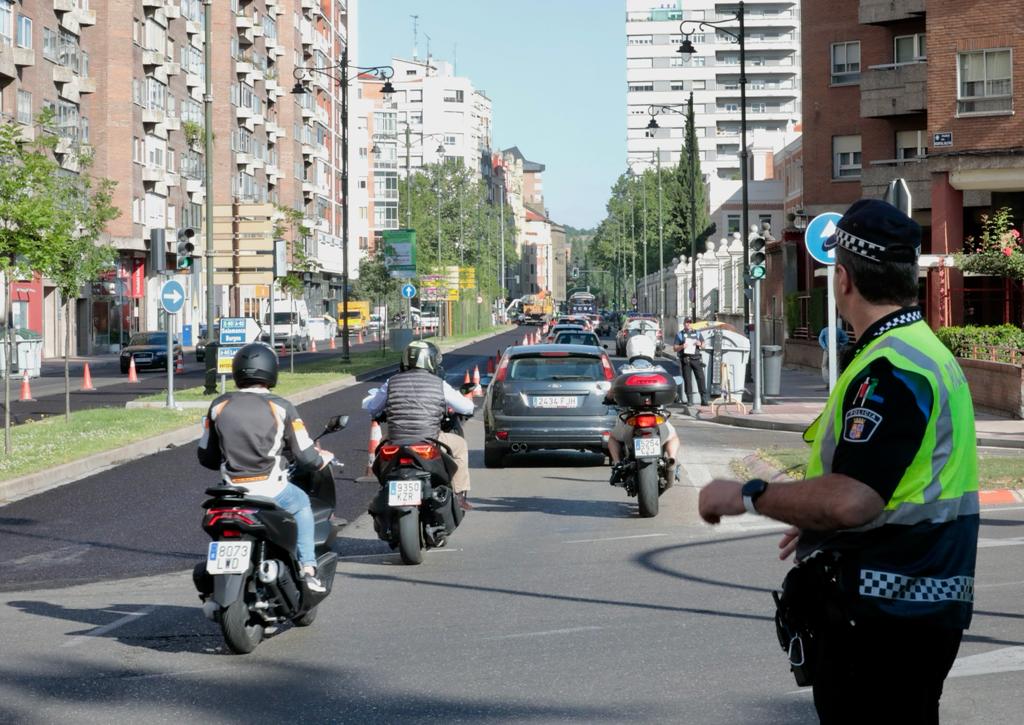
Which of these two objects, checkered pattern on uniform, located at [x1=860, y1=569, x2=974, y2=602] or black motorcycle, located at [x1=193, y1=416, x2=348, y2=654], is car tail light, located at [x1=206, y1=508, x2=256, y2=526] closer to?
black motorcycle, located at [x1=193, y1=416, x2=348, y2=654]

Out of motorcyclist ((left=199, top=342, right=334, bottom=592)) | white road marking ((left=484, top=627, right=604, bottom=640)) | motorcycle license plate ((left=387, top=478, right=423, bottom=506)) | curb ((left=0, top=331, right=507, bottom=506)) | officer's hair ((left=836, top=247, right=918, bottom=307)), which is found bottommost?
curb ((left=0, top=331, right=507, bottom=506))

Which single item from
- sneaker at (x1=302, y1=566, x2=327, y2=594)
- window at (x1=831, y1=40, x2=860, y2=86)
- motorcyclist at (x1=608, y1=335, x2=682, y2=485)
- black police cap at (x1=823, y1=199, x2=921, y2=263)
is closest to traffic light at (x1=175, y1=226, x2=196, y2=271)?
motorcyclist at (x1=608, y1=335, x2=682, y2=485)

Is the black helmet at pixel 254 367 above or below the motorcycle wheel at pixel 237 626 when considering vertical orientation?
above

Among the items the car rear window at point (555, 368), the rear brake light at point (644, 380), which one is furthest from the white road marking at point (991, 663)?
the car rear window at point (555, 368)

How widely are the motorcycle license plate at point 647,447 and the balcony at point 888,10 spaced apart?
3865cm

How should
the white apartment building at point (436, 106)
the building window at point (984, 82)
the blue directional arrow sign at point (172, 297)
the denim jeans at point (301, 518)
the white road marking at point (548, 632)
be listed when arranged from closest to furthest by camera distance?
the white road marking at point (548, 632)
the denim jeans at point (301, 518)
the blue directional arrow sign at point (172, 297)
the building window at point (984, 82)
the white apartment building at point (436, 106)

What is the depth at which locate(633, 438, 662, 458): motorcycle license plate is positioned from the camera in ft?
44.7

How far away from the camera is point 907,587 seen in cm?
344

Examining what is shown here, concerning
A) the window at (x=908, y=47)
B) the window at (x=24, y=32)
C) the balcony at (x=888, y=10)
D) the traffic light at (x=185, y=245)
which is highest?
the window at (x=24, y=32)

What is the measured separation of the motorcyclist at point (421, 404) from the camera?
1103 centimetres

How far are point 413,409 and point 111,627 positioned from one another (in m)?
2.97

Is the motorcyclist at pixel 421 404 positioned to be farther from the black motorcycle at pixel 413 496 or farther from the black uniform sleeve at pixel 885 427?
the black uniform sleeve at pixel 885 427

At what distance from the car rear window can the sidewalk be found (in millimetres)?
5322

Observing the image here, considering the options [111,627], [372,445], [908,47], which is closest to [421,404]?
[111,627]
